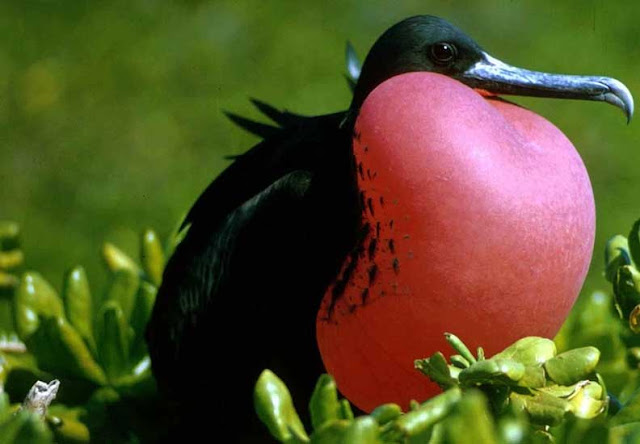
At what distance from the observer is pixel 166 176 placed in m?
3.46

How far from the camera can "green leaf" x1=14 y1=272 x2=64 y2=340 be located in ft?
6.08

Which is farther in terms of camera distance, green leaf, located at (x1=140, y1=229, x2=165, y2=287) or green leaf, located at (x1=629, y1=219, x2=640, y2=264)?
green leaf, located at (x1=140, y1=229, x2=165, y2=287)

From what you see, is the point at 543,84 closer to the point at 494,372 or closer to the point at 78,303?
the point at 494,372

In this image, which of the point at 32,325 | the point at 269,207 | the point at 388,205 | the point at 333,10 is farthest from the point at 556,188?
the point at 333,10

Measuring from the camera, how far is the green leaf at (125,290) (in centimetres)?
193

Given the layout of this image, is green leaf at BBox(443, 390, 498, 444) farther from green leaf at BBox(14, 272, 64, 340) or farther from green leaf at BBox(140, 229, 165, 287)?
green leaf at BBox(140, 229, 165, 287)

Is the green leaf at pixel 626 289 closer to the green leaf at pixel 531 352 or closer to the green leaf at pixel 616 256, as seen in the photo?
the green leaf at pixel 616 256

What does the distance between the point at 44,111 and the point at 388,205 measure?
2.51 m

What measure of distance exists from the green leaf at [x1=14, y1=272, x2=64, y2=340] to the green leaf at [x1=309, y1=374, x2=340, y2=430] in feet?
2.95

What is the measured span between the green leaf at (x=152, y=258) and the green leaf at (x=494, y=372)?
100 cm

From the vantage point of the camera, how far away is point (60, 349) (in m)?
1.80

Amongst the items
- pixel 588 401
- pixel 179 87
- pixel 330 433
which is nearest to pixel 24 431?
pixel 330 433

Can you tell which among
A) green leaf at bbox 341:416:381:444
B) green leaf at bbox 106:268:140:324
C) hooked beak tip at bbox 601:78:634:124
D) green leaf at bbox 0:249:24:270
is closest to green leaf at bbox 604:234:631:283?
hooked beak tip at bbox 601:78:634:124

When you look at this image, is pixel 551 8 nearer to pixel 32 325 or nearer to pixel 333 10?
pixel 333 10
